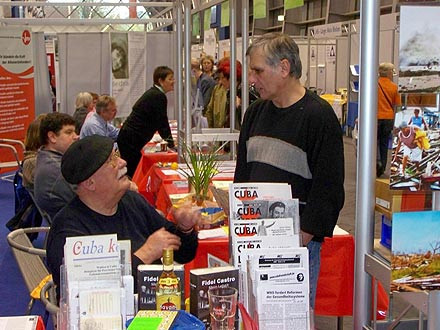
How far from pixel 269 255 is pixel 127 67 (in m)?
7.64

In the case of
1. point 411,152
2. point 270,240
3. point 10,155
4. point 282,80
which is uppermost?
point 282,80

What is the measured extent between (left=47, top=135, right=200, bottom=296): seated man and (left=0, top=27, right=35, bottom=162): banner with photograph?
6.90 m

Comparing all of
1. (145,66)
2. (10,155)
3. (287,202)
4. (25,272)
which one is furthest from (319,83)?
(287,202)

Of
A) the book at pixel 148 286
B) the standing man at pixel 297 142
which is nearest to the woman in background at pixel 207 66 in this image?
the standing man at pixel 297 142

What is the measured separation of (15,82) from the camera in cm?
869

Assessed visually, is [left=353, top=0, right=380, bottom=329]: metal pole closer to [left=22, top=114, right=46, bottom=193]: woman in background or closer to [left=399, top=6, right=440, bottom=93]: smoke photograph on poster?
[left=399, top=6, right=440, bottom=93]: smoke photograph on poster

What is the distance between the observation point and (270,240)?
1562 mm

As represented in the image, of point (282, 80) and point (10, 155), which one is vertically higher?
point (282, 80)

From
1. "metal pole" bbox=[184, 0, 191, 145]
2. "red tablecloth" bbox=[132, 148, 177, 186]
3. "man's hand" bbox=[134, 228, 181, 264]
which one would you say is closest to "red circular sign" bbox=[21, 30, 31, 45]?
"red tablecloth" bbox=[132, 148, 177, 186]

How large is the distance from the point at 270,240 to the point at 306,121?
2.84ft

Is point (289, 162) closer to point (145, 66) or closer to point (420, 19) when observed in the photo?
point (420, 19)

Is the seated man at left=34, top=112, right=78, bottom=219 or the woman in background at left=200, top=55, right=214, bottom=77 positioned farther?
the woman in background at left=200, top=55, right=214, bottom=77

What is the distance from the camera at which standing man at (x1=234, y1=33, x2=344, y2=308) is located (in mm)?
2309

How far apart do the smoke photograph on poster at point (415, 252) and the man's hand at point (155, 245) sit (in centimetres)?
84
